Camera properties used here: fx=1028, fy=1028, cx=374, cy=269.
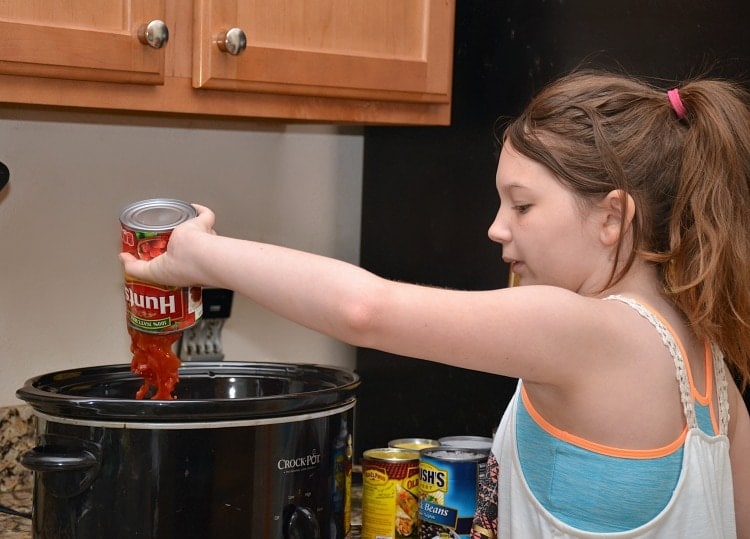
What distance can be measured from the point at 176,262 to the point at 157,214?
10 centimetres

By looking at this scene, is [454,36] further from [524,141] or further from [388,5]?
[524,141]

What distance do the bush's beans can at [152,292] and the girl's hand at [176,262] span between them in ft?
0.03

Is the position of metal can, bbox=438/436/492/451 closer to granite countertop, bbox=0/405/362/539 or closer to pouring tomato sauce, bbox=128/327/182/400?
granite countertop, bbox=0/405/362/539

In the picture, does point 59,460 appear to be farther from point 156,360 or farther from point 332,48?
point 332,48

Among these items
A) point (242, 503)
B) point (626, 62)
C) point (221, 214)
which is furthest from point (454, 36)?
point (242, 503)

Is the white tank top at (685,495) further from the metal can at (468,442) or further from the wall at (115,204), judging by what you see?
the wall at (115,204)

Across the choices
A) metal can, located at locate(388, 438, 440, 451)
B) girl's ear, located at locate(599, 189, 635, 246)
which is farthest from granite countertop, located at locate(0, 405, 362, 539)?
girl's ear, located at locate(599, 189, 635, 246)

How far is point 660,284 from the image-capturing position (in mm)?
1040

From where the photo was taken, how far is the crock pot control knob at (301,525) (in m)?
1.04

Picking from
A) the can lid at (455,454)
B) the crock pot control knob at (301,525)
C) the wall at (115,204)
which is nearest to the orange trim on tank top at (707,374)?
the can lid at (455,454)

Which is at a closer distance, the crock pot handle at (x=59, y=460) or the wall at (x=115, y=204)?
the crock pot handle at (x=59, y=460)

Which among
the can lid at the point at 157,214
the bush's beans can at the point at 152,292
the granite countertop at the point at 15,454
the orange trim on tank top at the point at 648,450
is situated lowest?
the granite countertop at the point at 15,454

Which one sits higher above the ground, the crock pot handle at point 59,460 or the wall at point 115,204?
the wall at point 115,204

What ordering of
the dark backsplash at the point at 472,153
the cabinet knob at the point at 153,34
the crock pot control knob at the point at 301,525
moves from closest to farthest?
the crock pot control knob at the point at 301,525 → the cabinet knob at the point at 153,34 → the dark backsplash at the point at 472,153
